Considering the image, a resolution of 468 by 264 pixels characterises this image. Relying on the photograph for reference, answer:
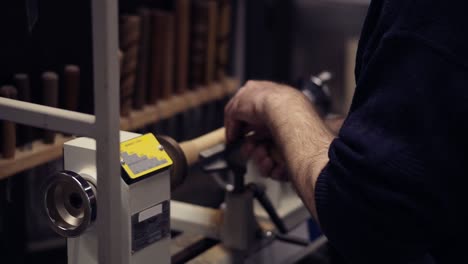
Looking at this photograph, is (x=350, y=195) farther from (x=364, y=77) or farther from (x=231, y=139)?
(x=231, y=139)

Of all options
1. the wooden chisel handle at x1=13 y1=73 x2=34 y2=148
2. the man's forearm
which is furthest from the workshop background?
the man's forearm

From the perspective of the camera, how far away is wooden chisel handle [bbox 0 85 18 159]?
4.93ft

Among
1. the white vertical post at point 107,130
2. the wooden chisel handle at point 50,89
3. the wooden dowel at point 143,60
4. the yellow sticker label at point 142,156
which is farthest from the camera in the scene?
the wooden dowel at point 143,60

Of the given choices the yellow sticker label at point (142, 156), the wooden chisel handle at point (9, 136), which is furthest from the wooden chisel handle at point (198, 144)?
the wooden chisel handle at point (9, 136)

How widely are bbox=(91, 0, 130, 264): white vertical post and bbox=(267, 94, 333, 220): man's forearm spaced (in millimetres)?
261

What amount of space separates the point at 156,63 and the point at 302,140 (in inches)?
36.2

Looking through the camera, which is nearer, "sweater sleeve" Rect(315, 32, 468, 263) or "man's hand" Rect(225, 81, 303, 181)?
"sweater sleeve" Rect(315, 32, 468, 263)

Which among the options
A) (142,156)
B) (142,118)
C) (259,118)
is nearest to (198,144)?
(259,118)

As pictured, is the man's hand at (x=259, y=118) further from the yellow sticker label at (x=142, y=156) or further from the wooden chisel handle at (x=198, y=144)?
the yellow sticker label at (x=142, y=156)

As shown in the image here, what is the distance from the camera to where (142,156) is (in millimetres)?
1081

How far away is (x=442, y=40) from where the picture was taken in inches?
36.1

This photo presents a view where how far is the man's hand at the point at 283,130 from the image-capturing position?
109cm

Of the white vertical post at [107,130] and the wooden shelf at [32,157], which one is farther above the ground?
the white vertical post at [107,130]

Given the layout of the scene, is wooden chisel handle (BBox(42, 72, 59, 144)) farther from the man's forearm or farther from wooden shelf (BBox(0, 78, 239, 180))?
the man's forearm
